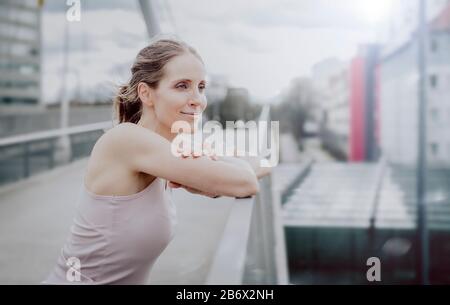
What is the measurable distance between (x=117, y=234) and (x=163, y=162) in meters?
0.19

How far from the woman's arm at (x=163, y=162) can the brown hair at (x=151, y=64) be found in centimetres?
20

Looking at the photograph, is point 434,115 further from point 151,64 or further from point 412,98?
point 151,64

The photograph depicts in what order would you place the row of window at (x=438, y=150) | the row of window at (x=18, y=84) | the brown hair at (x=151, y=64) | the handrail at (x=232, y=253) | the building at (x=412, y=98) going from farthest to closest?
the row of window at (x=18, y=84)
the row of window at (x=438, y=150)
the building at (x=412, y=98)
the brown hair at (x=151, y=64)
the handrail at (x=232, y=253)

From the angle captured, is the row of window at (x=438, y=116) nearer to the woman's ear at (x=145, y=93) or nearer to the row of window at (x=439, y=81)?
the row of window at (x=439, y=81)

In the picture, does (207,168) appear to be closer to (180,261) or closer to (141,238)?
(141,238)

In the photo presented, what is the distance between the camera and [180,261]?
1.94 meters

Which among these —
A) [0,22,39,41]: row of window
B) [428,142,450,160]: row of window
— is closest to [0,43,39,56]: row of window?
[0,22,39,41]: row of window

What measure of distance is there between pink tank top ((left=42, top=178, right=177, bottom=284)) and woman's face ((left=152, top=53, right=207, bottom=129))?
0.58 ft

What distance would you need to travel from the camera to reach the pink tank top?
106 centimetres

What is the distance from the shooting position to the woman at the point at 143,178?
1.04 m

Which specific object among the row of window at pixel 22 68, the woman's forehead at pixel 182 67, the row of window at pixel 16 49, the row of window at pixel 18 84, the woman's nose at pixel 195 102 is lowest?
the woman's nose at pixel 195 102

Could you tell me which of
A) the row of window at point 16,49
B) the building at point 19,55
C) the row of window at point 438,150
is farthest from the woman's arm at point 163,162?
the row of window at point 16,49
